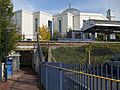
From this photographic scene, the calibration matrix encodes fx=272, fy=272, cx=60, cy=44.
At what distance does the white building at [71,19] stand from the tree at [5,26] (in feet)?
185

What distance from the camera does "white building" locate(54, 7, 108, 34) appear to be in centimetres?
8156

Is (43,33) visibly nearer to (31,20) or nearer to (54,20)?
(31,20)

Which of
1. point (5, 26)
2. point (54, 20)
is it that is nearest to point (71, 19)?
point (54, 20)

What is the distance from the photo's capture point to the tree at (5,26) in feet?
78.0

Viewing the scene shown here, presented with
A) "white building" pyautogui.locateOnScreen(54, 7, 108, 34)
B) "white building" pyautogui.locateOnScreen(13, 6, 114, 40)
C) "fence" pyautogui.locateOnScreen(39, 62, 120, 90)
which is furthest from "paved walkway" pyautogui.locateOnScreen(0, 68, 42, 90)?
"white building" pyautogui.locateOnScreen(54, 7, 108, 34)

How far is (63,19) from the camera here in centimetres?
8250

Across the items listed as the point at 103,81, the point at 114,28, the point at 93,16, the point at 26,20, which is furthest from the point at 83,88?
the point at 93,16

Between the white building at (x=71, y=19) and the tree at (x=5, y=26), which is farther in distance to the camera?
the white building at (x=71, y=19)

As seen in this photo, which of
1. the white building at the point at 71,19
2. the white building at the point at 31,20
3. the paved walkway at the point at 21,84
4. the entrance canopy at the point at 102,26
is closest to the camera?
the paved walkway at the point at 21,84

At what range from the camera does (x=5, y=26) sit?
78.5 feet

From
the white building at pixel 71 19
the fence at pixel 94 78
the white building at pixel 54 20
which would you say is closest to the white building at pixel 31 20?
the white building at pixel 54 20

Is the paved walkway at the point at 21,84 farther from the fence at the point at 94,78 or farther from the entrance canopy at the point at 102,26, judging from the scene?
the entrance canopy at the point at 102,26

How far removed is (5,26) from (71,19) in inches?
2378

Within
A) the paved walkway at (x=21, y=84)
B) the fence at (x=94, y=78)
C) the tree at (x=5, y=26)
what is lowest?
the paved walkway at (x=21, y=84)
